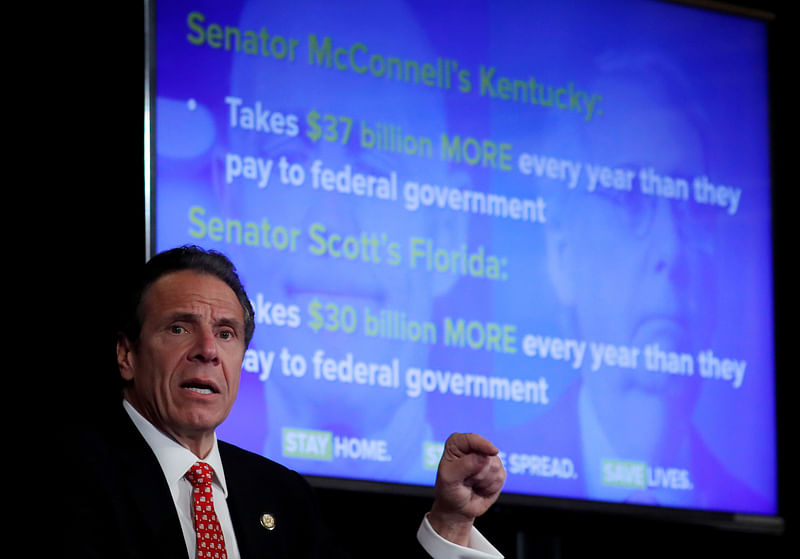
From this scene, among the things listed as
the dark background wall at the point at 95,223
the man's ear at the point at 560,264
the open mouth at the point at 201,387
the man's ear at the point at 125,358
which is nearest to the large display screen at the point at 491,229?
the man's ear at the point at 560,264

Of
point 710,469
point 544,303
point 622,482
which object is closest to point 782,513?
point 710,469

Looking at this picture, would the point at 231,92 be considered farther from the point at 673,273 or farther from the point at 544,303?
the point at 673,273

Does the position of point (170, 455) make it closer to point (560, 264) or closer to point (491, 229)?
point (491, 229)

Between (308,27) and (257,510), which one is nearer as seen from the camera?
(257,510)

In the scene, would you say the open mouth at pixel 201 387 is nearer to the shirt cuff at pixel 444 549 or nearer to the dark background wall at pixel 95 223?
the shirt cuff at pixel 444 549

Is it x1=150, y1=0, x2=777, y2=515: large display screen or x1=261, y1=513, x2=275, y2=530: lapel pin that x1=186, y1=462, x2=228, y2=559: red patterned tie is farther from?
x1=150, y1=0, x2=777, y2=515: large display screen

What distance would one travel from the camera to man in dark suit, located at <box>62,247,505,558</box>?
230 centimetres

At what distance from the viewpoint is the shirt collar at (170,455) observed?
241cm

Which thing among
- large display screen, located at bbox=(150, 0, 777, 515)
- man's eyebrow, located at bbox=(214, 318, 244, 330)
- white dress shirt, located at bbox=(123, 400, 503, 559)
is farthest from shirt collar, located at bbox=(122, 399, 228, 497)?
large display screen, located at bbox=(150, 0, 777, 515)

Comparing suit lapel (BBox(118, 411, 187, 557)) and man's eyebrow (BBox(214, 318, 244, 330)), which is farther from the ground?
man's eyebrow (BBox(214, 318, 244, 330))

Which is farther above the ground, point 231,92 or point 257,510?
point 231,92

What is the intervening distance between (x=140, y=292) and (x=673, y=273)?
2.08 meters

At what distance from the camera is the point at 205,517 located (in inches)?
92.3

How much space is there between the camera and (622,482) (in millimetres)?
3922
